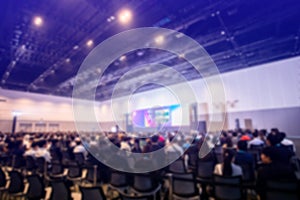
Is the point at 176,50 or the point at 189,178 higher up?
the point at 176,50

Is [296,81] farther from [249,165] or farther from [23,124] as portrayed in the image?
[23,124]

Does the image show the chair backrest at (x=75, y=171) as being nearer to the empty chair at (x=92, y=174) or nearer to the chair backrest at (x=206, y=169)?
the empty chair at (x=92, y=174)

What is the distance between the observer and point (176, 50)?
28.5ft

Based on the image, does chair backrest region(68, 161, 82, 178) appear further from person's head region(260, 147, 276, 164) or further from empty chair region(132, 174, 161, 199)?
person's head region(260, 147, 276, 164)

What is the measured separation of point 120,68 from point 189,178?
9759mm

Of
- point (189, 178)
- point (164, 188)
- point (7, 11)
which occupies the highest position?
point (7, 11)

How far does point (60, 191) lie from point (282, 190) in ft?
8.73

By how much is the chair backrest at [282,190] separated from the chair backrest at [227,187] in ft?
1.17

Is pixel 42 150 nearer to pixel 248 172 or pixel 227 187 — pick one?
pixel 227 187

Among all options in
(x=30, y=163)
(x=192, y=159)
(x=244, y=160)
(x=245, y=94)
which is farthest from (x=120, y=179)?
(x=245, y=94)

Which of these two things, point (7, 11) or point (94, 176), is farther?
point (7, 11)

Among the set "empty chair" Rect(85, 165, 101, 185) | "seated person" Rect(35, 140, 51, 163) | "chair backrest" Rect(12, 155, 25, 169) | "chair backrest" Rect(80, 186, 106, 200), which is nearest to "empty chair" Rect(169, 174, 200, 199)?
"chair backrest" Rect(80, 186, 106, 200)

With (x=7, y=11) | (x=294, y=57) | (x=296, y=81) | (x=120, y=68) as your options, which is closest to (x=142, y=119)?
(x=7, y=11)

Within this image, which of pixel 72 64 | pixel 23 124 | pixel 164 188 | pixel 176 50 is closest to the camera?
pixel 164 188
